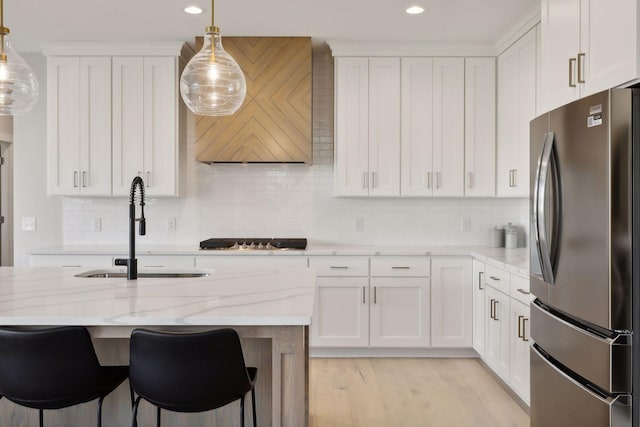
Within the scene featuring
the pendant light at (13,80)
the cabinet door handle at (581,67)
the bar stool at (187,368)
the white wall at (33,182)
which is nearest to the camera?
the bar stool at (187,368)

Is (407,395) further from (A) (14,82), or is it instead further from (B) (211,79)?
(A) (14,82)

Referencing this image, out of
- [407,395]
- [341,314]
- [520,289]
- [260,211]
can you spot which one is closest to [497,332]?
[520,289]

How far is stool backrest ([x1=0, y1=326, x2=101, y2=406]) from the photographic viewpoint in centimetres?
180

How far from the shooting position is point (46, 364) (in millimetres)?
1833

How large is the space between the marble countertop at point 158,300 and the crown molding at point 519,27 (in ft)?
7.79

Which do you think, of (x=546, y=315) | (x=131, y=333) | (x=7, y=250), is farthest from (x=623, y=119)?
(x=7, y=250)

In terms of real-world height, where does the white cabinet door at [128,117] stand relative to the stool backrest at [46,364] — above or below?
above

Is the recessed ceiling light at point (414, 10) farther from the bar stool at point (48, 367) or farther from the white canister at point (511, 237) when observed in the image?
the bar stool at point (48, 367)

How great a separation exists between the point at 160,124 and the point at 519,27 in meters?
2.93

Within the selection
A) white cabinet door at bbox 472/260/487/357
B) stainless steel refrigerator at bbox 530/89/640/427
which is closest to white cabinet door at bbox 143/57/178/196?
white cabinet door at bbox 472/260/487/357

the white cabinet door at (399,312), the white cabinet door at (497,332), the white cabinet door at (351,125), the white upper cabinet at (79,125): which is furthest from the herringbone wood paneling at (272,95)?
the white cabinet door at (497,332)

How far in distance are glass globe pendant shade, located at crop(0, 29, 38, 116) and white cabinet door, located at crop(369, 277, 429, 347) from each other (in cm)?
272

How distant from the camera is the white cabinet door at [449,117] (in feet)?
14.5

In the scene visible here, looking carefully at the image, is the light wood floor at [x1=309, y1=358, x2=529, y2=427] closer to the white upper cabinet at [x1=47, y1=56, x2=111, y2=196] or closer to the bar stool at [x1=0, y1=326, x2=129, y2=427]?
Answer: the bar stool at [x1=0, y1=326, x2=129, y2=427]
